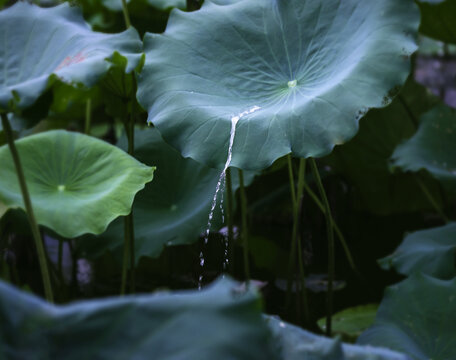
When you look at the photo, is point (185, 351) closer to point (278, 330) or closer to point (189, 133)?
point (278, 330)

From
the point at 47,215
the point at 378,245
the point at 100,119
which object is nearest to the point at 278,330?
the point at 47,215

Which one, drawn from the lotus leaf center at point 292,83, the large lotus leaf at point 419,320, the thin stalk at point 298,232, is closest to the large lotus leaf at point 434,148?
the thin stalk at point 298,232

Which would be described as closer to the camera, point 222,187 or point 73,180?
→ point 73,180

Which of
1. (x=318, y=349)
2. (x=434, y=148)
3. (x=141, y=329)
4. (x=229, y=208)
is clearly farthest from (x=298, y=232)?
(x=141, y=329)

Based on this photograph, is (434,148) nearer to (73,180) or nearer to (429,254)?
(429,254)

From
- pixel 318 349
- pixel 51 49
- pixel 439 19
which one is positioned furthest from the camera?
pixel 439 19

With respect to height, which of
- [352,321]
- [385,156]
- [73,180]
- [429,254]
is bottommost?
[352,321]
